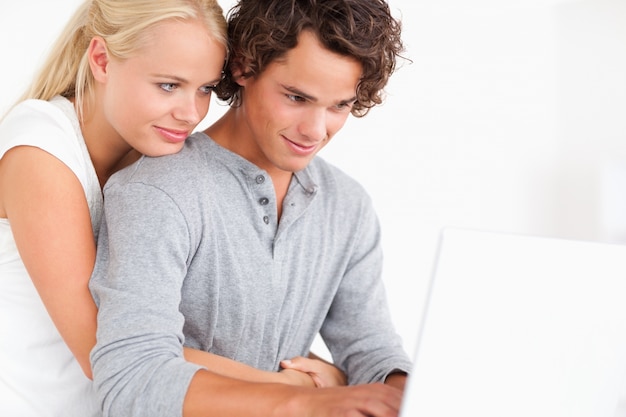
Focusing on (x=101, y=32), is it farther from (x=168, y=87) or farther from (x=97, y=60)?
(x=168, y=87)

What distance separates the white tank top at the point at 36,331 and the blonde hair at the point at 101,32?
112mm

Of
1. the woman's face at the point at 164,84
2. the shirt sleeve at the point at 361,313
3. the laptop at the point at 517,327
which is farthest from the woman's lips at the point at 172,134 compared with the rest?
the laptop at the point at 517,327

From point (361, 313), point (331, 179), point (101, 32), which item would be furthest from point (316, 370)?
point (101, 32)

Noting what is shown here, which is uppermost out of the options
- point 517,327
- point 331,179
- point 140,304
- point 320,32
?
point 320,32

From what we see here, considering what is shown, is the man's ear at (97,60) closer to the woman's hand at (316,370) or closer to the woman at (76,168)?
the woman at (76,168)

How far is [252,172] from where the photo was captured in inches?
57.9

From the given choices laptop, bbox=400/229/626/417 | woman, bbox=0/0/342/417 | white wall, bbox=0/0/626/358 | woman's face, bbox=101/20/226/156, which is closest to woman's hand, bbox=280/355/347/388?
woman, bbox=0/0/342/417

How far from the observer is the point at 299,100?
54.9 inches

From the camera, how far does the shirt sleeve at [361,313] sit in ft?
5.24

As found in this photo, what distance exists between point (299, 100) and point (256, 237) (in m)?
0.26

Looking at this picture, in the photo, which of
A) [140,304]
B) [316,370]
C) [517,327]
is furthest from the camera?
[316,370]

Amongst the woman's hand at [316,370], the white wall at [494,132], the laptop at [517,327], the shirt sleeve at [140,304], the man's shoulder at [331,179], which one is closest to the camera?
the laptop at [517,327]

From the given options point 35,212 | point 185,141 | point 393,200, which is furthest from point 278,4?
point 393,200

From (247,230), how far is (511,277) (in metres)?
0.66
